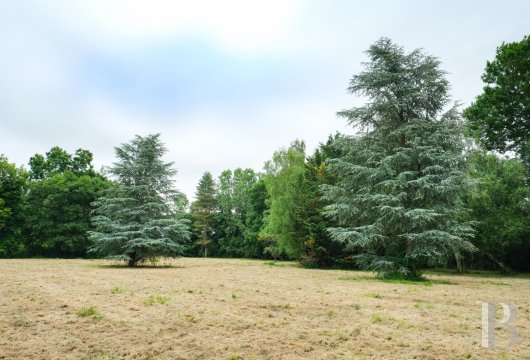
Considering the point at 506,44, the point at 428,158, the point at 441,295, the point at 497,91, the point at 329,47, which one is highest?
the point at 506,44

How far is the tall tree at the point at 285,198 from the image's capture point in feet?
102

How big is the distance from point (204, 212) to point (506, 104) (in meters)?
48.1

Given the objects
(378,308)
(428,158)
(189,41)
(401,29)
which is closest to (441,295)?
(378,308)

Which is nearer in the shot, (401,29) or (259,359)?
(259,359)

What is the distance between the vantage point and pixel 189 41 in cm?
1455

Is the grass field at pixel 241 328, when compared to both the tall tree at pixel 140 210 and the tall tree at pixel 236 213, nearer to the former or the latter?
the tall tree at pixel 140 210

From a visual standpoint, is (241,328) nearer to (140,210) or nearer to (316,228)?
(140,210)

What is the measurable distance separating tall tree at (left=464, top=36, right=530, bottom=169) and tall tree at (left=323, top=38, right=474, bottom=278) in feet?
28.2

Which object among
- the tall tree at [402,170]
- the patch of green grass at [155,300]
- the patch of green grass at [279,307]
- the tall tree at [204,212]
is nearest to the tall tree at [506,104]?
the tall tree at [402,170]

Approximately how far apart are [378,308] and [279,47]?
11.6 meters

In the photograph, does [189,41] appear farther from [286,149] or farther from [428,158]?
[286,149]

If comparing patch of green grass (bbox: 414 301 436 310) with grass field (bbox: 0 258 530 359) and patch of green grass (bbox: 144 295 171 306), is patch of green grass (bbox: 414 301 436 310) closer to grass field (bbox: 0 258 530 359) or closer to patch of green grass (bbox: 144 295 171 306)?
grass field (bbox: 0 258 530 359)

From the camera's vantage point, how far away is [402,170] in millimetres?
17281

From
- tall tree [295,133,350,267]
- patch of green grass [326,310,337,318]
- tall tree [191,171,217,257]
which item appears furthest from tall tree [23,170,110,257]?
patch of green grass [326,310,337,318]
